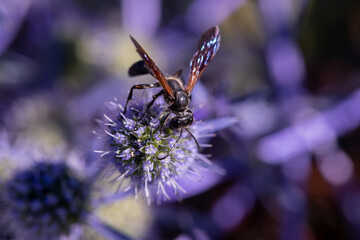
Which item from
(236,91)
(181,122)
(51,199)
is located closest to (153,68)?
(181,122)

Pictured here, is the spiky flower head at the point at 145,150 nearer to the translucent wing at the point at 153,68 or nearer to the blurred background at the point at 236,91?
the translucent wing at the point at 153,68

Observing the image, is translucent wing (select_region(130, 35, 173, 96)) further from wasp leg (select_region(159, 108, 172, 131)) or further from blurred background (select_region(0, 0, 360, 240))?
blurred background (select_region(0, 0, 360, 240))

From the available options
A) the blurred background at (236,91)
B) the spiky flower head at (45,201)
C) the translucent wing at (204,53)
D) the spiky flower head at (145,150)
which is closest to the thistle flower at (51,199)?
the spiky flower head at (45,201)

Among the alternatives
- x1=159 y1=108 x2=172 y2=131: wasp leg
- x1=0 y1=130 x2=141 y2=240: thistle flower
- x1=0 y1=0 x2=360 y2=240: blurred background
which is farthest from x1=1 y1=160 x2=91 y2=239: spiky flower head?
x1=159 y1=108 x2=172 y2=131: wasp leg

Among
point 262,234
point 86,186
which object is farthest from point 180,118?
point 262,234

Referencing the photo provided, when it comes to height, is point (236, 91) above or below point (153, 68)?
below

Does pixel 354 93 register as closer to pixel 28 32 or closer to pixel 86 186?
pixel 86 186

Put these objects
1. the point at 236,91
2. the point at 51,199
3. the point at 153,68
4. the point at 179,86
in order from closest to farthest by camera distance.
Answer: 1. the point at 153,68
2. the point at 179,86
3. the point at 51,199
4. the point at 236,91

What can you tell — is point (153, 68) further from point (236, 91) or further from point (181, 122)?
point (236, 91)
